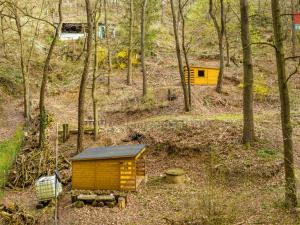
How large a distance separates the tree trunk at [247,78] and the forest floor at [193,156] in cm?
73

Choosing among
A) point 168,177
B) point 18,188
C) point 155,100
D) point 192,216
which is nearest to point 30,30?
point 155,100

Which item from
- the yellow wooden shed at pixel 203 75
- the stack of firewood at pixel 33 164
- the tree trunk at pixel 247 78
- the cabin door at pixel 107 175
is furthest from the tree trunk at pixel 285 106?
the yellow wooden shed at pixel 203 75

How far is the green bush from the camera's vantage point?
58.4 ft

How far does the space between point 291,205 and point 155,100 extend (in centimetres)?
1591

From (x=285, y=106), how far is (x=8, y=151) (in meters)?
14.8

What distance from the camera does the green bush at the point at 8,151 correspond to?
1781 centimetres

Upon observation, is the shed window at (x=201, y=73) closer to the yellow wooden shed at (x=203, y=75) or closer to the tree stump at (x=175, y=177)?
the yellow wooden shed at (x=203, y=75)

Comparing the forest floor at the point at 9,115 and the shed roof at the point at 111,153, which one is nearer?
the shed roof at the point at 111,153

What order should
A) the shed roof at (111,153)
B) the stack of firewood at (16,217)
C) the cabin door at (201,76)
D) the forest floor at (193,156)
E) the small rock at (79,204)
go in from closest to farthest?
the forest floor at (193,156)
the stack of firewood at (16,217)
the small rock at (79,204)
the shed roof at (111,153)
the cabin door at (201,76)

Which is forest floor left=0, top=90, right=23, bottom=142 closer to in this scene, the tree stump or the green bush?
the green bush

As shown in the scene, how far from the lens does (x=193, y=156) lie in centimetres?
1833

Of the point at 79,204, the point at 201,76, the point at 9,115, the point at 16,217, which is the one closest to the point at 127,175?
the point at 79,204

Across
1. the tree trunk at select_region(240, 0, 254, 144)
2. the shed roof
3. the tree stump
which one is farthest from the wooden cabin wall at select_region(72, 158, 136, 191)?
the tree trunk at select_region(240, 0, 254, 144)

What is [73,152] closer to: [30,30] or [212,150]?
[212,150]
